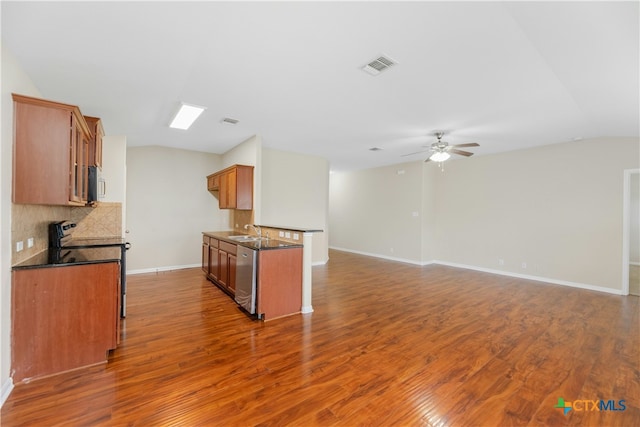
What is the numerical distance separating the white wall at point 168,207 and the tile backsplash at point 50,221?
5.07 feet

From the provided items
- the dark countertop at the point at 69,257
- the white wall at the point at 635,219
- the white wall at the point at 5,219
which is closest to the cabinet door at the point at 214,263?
the dark countertop at the point at 69,257

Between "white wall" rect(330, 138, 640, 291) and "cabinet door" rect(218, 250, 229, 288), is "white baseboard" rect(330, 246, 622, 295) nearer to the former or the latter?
"white wall" rect(330, 138, 640, 291)

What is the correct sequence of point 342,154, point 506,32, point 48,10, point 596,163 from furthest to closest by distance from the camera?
point 342,154 < point 596,163 < point 506,32 < point 48,10

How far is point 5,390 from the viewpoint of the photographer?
1.85 m

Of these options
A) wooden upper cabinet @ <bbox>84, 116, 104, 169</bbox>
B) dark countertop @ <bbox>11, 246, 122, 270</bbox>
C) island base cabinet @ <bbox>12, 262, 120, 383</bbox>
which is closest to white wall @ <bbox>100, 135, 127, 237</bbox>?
wooden upper cabinet @ <bbox>84, 116, 104, 169</bbox>

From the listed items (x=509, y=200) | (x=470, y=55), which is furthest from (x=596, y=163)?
(x=470, y=55)

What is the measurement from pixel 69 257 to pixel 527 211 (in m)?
7.34

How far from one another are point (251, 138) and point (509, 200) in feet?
18.4

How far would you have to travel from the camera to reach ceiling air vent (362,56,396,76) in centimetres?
238

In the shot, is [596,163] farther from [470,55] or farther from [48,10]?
[48,10]

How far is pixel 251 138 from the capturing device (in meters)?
4.93

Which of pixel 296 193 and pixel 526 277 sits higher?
pixel 296 193

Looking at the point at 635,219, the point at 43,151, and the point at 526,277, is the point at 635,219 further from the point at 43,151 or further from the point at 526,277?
the point at 43,151

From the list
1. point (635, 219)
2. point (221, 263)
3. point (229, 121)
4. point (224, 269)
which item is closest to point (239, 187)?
point (229, 121)
